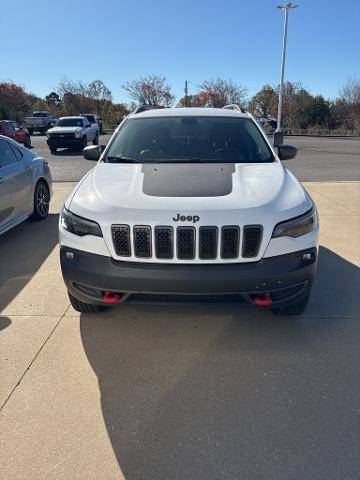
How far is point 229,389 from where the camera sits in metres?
2.56

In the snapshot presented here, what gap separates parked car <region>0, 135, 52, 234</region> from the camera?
17.1ft

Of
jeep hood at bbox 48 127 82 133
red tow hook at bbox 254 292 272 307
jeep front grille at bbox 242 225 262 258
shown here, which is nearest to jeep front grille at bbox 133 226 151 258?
jeep front grille at bbox 242 225 262 258

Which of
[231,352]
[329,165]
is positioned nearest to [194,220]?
[231,352]

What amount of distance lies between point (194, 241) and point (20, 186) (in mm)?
3869

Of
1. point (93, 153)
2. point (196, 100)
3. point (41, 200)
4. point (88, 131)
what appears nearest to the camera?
point (93, 153)

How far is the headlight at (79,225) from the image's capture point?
2.77 m

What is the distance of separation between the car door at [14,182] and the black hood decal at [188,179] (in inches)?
99.2

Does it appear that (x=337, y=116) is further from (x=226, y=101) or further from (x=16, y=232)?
(x=16, y=232)

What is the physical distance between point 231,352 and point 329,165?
1305 cm

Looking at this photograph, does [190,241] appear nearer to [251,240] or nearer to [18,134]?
[251,240]

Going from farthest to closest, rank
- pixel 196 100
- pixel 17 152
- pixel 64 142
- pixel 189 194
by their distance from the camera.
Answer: pixel 196 100
pixel 64 142
pixel 17 152
pixel 189 194

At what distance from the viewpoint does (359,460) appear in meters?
2.03

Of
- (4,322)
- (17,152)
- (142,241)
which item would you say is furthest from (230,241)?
(17,152)

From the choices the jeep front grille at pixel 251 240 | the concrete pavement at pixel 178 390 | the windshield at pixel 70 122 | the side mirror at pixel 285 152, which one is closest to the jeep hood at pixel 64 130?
the windshield at pixel 70 122
